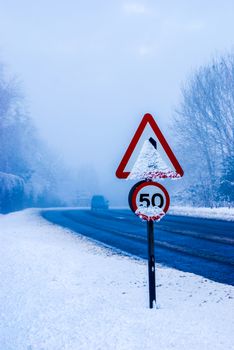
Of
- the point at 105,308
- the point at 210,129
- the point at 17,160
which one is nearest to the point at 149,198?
the point at 105,308

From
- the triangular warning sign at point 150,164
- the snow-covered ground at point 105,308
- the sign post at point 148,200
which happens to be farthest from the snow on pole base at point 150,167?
the snow-covered ground at point 105,308

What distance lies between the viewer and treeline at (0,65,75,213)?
3403 cm

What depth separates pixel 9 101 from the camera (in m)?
34.3

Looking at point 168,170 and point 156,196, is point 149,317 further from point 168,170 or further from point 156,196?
point 168,170

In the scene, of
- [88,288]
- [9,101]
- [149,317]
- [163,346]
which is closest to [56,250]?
[88,288]

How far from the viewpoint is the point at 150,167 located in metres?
5.12

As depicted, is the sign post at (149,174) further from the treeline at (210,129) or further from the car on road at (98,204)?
the car on road at (98,204)

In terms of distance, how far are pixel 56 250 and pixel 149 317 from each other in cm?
654

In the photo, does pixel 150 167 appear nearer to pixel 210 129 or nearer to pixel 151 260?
pixel 151 260

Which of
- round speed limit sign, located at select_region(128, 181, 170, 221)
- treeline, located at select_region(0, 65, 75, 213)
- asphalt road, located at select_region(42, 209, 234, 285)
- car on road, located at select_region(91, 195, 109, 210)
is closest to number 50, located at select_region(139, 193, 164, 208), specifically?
round speed limit sign, located at select_region(128, 181, 170, 221)

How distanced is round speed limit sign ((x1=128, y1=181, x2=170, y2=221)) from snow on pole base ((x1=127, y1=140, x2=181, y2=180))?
111 mm

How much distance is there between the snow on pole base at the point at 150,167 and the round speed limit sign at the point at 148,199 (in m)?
0.11

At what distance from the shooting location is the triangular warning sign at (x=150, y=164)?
16.5ft

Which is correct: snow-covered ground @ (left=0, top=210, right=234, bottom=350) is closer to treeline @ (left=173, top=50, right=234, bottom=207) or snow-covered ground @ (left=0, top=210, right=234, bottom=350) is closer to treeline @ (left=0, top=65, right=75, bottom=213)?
treeline @ (left=173, top=50, right=234, bottom=207)
